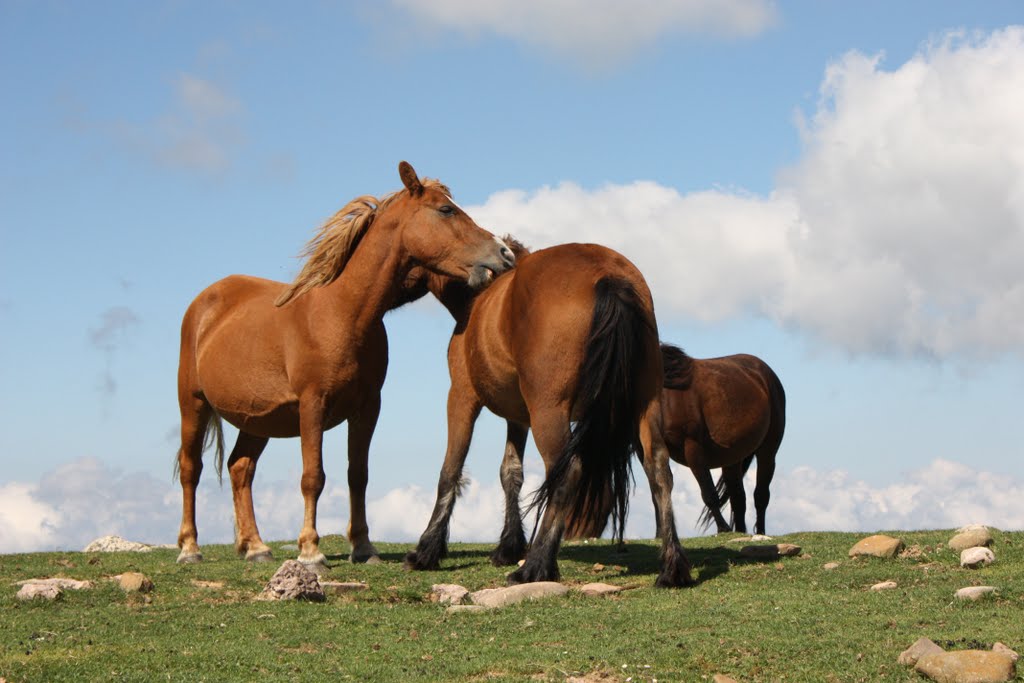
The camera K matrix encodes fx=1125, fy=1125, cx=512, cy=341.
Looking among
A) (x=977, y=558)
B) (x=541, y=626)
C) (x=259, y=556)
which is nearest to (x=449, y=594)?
(x=541, y=626)

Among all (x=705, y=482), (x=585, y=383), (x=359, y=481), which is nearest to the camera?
(x=585, y=383)

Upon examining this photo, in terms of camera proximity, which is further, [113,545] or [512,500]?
[113,545]

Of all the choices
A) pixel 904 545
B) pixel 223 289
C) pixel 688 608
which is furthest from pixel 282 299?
pixel 904 545

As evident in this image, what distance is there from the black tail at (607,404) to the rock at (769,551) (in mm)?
2105

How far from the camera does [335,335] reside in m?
10.6

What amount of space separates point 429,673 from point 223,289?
23.6 ft

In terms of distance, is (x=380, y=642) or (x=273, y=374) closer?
(x=380, y=642)

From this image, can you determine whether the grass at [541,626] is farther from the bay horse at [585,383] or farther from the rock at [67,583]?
the bay horse at [585,383]

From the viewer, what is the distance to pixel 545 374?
8.72 m

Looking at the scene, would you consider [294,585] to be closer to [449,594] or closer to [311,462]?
[449,594]

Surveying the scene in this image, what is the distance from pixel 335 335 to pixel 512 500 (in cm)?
232

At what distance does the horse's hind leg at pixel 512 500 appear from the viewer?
35.1ft

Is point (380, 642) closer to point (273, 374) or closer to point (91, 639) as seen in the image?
point (91, 639)

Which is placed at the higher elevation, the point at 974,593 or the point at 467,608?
the point at 974,593
